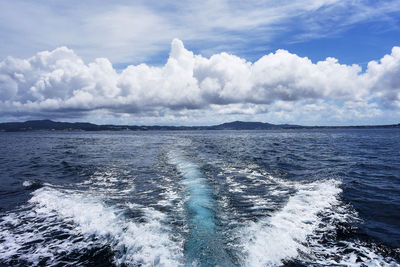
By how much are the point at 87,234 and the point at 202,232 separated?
4.89 m

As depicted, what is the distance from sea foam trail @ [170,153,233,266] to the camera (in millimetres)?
7359

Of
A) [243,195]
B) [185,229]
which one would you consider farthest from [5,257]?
[243,195]

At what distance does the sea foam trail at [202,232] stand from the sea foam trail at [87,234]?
0.56 m

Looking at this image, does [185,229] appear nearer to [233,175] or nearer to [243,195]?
[243,195]

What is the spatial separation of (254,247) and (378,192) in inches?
465

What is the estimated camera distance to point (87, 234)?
959 cm

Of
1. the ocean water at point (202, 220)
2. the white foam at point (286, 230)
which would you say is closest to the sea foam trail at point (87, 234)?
the ocean water at point (202, 220)

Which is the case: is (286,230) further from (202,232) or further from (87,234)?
(87,234)

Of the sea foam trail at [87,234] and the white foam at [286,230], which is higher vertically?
the white foam at [286,230]

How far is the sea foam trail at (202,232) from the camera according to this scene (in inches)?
290

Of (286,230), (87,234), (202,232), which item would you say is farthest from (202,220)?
(87,234)

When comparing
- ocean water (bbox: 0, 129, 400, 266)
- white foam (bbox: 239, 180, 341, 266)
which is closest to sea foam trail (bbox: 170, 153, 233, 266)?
ocean water (bbox: 0, 129, 400, 266)

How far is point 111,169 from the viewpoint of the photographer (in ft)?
76.4

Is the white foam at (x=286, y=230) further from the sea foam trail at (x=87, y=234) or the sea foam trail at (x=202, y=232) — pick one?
the sea foam trail at (x=87, y=234)
